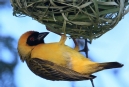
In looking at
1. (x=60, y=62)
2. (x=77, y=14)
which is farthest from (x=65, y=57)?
(x=77, y=14)

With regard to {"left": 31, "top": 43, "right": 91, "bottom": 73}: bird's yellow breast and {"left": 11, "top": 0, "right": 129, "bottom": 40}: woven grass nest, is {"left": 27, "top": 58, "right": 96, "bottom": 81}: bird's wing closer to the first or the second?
{"left": 31, "top": 43, "right": 91, "bottom": 73}: bird's yellow breast

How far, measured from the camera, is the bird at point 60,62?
5.71 ft

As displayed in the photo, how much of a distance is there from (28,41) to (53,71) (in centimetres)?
19

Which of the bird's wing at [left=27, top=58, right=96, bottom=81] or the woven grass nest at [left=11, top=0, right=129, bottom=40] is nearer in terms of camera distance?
the woven grass nest at [left=11, top=0, right=129, bottom=40]

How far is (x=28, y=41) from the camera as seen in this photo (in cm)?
186

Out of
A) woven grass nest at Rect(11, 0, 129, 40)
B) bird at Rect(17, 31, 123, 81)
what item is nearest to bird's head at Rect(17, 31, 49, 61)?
bird at Rect(17, 31, 123, 81)

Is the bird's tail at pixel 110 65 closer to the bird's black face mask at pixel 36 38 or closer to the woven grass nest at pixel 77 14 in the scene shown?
the woven grass nest at pixel 77 14

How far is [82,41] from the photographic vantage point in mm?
1840

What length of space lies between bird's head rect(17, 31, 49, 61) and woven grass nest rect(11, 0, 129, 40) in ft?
0.61

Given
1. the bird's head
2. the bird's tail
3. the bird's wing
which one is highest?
the bird's head

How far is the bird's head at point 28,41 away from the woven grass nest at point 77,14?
0.61 feet

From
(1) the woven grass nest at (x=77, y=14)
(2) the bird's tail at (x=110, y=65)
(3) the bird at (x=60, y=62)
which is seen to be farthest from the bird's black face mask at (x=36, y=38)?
(2) the bird's tail at (x=110, y=65)

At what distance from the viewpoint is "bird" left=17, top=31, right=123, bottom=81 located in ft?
5.71

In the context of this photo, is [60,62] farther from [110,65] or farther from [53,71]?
[110,65]
